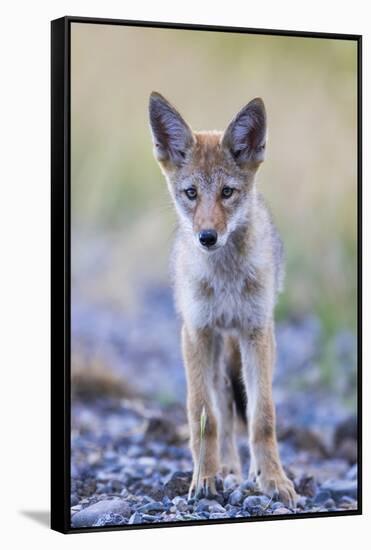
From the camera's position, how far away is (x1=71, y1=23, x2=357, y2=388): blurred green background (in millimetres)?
8820

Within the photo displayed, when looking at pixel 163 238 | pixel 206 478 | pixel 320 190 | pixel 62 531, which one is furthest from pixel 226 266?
pixel 163 238

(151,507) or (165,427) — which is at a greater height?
(165,427)

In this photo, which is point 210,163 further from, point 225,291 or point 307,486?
point 307,486

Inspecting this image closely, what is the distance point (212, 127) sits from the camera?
30.4 ft

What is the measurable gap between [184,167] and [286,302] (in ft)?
15.0

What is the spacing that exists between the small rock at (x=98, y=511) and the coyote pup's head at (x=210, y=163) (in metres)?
1.60

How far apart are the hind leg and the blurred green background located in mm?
960

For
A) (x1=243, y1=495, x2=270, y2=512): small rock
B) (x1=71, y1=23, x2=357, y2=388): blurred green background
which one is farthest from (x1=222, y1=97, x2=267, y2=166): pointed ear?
(x1=243, y1=495, x2=270, y2=512): small rock

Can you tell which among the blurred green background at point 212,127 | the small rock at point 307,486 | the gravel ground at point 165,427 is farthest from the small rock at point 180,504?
the blurred green background at point 212,127

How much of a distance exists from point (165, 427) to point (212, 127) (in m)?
2.40

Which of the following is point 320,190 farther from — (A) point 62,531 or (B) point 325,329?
(A) point 62,531

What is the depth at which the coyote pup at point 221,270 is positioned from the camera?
274 inches

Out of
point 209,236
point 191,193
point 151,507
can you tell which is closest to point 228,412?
point 151,507

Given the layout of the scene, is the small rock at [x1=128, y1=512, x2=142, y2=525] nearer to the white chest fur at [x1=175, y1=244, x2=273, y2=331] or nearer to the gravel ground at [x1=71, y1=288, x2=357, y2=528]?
the gravel ground at [x1=71, y1=288, x2=357, y2=528]
